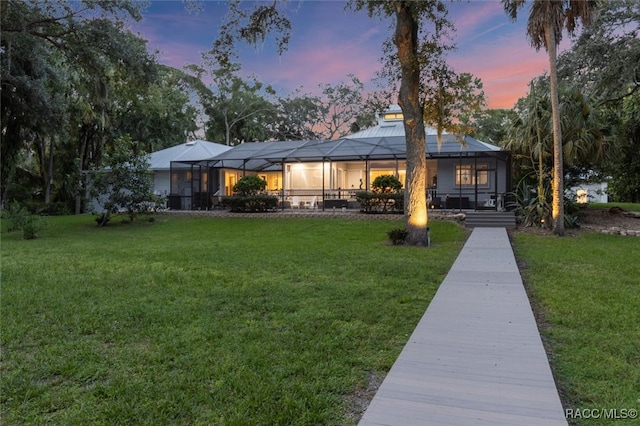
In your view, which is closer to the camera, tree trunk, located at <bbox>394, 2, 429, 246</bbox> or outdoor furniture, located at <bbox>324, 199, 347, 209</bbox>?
tree trunk, located at <bbox>394, 2, 429, 246</bbox>

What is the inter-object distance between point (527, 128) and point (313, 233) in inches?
320

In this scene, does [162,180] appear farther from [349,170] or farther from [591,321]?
[591,321]

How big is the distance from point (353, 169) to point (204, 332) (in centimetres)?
2048

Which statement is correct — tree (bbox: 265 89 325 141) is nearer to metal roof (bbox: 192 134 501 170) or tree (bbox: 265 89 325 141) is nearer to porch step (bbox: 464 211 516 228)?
metal roof (bbox: 192 134 501 170)

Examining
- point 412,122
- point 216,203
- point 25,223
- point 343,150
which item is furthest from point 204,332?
point 216,203

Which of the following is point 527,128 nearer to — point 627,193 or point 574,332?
point 574,332

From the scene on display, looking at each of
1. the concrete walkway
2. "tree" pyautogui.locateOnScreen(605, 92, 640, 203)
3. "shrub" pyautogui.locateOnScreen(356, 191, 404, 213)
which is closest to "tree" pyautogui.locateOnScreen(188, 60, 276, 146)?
"shrub" pyautogui.locateOnScreen(356, 191, 404, 213)

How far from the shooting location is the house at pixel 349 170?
1931 centimetres

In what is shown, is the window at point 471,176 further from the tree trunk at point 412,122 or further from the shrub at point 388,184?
the tree trunk at point 412,122

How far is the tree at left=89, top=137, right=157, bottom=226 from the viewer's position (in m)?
16.2

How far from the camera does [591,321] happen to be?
4.55 m

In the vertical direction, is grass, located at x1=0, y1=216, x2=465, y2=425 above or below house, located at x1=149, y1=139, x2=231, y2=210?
below

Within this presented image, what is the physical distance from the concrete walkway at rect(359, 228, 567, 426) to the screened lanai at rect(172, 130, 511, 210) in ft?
44.8

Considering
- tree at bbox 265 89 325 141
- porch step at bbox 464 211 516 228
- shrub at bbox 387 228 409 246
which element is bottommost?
shrub at bbox 387 228 409 246
